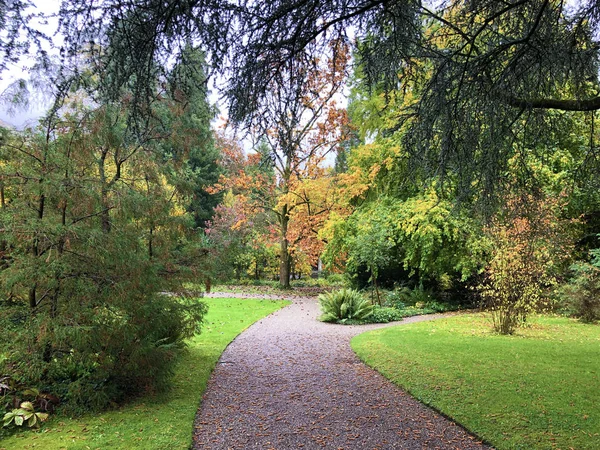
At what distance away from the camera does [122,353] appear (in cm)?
429

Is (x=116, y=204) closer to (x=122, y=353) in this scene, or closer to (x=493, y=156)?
(x=122, y=353)

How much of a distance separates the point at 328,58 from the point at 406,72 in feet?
3.90

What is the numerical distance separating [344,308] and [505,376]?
17.6ft

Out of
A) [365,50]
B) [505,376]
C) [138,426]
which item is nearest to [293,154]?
[365,50]

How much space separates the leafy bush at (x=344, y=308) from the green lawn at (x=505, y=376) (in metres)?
1.63

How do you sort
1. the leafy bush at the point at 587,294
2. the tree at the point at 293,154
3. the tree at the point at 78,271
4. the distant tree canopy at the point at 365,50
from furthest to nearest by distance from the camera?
the leafy bush at the point at 587,294
the tree at the point at 78,271
the tree at the point at 293,154
the distant tree canopy at the point at 365,50

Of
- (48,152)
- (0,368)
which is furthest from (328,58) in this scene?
(0,368)

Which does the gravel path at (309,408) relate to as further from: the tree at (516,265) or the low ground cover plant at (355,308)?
the tree at (516,265)

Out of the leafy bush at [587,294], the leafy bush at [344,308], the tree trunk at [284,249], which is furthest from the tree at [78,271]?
the tree trunk at [284,249]

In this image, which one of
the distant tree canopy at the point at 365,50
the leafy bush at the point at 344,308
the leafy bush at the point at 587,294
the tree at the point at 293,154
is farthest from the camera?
the leafy bush at the point at 344,308

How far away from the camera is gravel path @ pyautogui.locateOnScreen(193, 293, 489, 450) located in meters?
3.63

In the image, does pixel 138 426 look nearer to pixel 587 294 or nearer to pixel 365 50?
pixel 365 50

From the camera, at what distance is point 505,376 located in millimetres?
5258

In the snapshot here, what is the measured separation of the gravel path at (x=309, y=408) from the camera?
3633 millimetres
